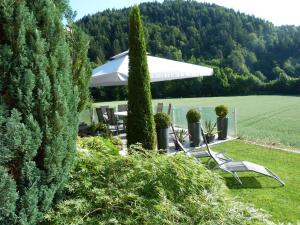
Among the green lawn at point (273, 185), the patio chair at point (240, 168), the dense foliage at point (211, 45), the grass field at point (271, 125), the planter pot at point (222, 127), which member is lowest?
the grass field at point (271, 125)

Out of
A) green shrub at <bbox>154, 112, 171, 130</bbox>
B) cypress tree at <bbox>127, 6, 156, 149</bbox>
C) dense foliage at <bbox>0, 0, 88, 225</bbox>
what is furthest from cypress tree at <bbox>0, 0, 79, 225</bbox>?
green shrub at <bbox>154, 112, 171, 130</bbox>

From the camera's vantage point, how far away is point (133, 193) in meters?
2.92

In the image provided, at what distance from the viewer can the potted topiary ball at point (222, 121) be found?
11273 mm

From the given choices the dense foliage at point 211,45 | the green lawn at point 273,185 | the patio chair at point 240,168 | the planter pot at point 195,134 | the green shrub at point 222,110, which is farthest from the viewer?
the dense foliage at point 211,45

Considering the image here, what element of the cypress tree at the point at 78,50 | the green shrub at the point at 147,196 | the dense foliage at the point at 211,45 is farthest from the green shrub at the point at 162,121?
the dense foliage at the point at 211,45

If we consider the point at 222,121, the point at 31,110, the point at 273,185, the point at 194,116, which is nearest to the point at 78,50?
the point at 31,110

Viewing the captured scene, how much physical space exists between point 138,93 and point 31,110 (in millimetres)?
4941

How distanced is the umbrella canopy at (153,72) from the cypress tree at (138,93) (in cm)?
144

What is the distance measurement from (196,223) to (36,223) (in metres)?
1.31

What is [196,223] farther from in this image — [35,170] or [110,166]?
[35,170]

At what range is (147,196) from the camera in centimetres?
300

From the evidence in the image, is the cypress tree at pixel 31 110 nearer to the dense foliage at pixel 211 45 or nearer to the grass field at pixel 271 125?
the grass field at pixel 271 125

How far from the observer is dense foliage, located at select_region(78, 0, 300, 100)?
5372 cm

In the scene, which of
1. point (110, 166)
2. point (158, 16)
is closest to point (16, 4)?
point (110, 166)
